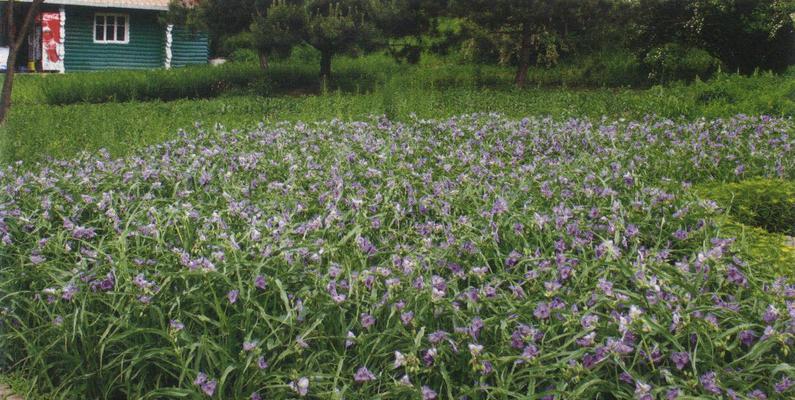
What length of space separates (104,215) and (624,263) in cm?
265

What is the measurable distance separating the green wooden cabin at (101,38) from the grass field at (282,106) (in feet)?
17.3

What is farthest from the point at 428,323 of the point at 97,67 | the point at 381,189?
the point at 97,67

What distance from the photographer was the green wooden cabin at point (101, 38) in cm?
2355

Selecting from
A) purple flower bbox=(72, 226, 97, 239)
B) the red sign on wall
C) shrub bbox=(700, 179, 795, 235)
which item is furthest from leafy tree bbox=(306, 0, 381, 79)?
purple flower bbox=(72, 226, 97, 239)

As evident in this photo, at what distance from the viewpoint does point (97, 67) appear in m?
24.8

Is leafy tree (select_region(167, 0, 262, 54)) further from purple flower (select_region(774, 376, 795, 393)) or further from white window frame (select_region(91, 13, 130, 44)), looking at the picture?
purple flower (select_region(774, 376, 795, 393))

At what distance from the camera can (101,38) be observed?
2503 cm

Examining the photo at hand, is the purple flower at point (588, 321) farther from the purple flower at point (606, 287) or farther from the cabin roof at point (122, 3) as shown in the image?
the cabin roof at point (122, 3)

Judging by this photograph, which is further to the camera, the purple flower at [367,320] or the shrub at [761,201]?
the shrub at [761,201]

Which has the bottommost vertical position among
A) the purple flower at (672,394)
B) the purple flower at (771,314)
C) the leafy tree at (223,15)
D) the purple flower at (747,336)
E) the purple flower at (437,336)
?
the purple flower at (672,394)

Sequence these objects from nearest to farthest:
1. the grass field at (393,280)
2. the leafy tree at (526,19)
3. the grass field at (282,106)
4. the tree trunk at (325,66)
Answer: the grass field at (393,280) → the grass field at (282,106) → the leafy tree at (526,19) → the tree trunk at (325,66)

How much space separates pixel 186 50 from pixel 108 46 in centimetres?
268

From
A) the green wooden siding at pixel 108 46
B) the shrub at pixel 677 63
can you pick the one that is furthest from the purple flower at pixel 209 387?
the green wooden siding at pixel 108 46

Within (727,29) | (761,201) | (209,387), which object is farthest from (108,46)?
(209,387)
